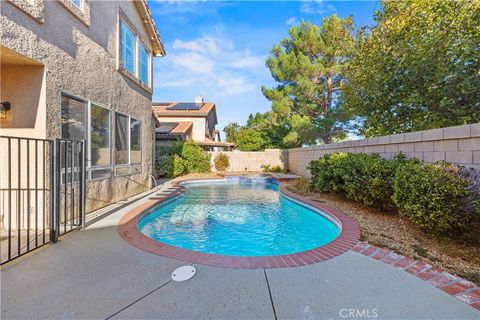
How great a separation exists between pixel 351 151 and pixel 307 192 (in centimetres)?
268

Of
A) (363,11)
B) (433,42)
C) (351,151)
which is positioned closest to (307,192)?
(351,151)

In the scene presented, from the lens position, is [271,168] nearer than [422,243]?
No

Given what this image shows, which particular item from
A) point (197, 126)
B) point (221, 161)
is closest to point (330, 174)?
point (221, 161)

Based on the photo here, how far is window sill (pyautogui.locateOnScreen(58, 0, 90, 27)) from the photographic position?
5.66 meters

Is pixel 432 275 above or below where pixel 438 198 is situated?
below

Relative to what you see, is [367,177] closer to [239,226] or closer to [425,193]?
[425,193]

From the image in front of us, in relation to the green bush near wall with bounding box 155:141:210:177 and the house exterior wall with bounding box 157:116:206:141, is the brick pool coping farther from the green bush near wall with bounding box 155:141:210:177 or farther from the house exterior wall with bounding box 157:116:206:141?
the house exterior wall with bounding box 157:116:206:141

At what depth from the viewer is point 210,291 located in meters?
2.97

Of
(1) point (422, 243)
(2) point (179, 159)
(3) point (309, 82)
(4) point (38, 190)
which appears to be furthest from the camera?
(3) point (309, 82)

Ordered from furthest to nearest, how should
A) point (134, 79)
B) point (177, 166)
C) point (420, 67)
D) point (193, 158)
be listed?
point (193, 158) → point (177, 166) → point (134, 79) → point (420, 67)

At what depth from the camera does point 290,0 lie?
41.5 ft

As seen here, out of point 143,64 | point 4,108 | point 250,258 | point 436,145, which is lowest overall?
point 250,258

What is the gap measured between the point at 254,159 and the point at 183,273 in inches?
779

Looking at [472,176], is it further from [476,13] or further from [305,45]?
[305,45]
